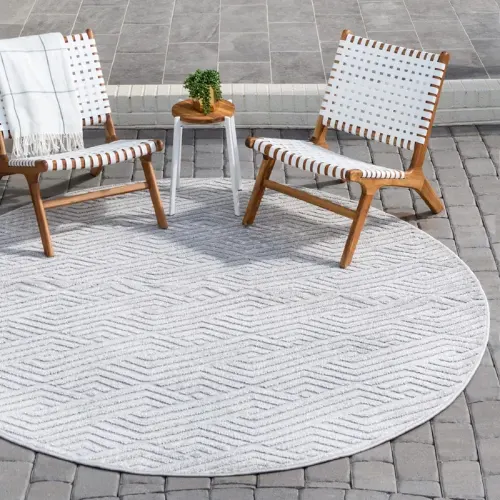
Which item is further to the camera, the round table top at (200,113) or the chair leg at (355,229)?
the round table top at (200,113)

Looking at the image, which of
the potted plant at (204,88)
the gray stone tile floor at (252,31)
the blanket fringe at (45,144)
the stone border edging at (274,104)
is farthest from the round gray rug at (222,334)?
the gray stone tile floor at (252,31)

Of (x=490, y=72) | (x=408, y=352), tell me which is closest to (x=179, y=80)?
(x=490, y=72)

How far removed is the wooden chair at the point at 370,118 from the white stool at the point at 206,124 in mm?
128

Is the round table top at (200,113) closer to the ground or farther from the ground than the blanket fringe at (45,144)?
farther from the ground

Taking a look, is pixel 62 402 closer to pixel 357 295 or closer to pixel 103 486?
pixel 103 486

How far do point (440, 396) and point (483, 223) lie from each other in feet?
5.02

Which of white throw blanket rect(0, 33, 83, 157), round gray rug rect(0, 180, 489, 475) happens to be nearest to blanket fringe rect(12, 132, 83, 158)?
white throw blanket rect(0, 33, 83, 157)

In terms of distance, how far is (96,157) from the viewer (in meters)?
5.10

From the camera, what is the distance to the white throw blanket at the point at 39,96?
A: 544cm

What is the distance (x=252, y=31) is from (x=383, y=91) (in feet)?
7.76

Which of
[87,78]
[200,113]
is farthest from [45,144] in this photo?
[200,113]

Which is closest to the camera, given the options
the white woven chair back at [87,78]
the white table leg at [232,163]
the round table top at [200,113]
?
the round table top at [200,113]

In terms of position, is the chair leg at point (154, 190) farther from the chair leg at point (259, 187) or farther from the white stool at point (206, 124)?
the chair leg at point (259, 187)

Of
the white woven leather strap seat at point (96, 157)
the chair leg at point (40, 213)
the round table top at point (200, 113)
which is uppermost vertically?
the round table top at point (200, 113)
